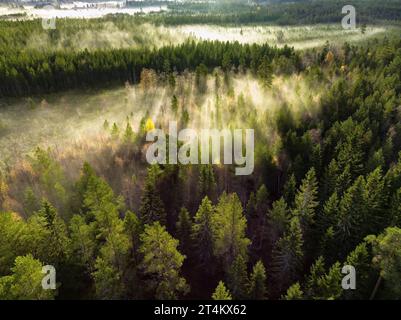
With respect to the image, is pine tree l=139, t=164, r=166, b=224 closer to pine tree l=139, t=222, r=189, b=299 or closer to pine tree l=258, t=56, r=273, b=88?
pine tree l=139, t=222, r=189, b=299

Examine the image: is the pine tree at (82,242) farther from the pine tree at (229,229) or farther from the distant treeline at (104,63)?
the distant treeline at (104,63)

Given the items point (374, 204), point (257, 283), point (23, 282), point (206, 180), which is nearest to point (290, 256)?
point (257, 283)

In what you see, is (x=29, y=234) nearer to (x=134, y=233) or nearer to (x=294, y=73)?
(x=134, y=233)

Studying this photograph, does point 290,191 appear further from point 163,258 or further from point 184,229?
point 163,258

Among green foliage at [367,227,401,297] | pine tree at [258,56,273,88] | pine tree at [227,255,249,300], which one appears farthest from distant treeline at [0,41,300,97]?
green foliage at [367,227,401,297]

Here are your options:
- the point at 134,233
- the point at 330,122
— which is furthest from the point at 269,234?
the point at 330,122
